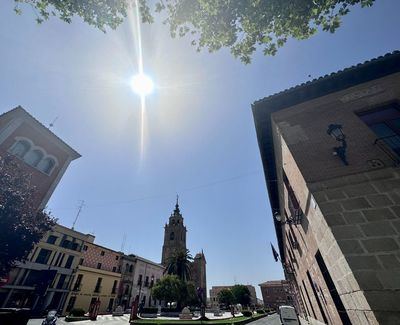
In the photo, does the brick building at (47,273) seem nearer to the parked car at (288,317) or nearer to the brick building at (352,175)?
the parked car at (288,317)

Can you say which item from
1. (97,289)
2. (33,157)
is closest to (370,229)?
(33,157)

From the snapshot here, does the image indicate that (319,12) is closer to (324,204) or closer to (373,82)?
(373,82)

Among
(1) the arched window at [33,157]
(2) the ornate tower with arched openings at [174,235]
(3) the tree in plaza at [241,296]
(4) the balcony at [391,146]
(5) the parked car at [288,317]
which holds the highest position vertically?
Answer: (2) the ornate tower with arched openings at [174,235]

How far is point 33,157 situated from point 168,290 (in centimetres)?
2763

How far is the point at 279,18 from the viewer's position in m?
5.47

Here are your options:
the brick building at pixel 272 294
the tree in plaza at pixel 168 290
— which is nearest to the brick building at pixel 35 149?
the tree in plaza at pixel 168 290

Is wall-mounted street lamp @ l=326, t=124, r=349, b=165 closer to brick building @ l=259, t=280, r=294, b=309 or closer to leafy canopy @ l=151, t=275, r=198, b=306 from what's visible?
leafy canopy @ l=151, t=275, r=198, b=306

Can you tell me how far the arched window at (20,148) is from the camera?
12.3m

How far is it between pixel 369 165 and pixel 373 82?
3.34 meters

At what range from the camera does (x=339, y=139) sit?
493cm

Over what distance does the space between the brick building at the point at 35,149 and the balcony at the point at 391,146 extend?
55.2ft

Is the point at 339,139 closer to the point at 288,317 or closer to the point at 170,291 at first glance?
the point at 288,317

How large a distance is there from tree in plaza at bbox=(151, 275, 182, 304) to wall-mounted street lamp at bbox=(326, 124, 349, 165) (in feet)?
110

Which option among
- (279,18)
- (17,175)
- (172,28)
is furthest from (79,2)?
(17,175)
